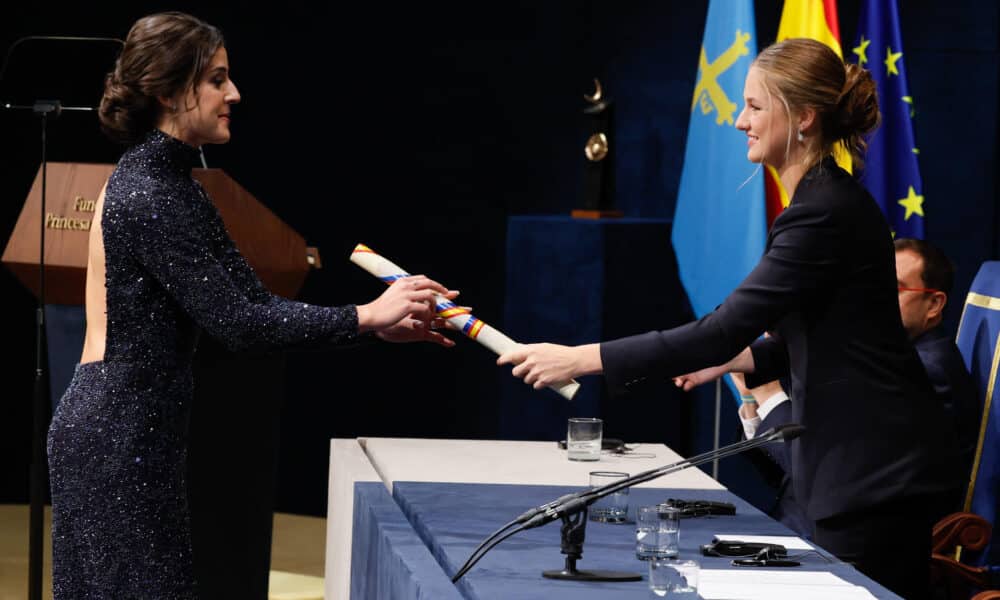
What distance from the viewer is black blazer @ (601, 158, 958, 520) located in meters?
2.27

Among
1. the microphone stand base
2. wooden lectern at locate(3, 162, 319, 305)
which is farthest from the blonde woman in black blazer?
wooden lectern at locate(3, 162, 319, 305)

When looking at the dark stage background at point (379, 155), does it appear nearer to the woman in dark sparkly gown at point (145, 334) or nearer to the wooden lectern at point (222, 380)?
the wooden lectern at point (222, 380)

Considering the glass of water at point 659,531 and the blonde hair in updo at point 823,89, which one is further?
the blonde hair in updo at point 823,89

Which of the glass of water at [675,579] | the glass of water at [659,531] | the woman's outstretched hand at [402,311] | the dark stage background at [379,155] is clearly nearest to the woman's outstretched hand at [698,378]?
the woman's outstretched hand at [402,311]

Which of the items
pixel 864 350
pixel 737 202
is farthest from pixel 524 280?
pixel 864 350

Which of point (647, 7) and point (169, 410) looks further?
point (647, 7)

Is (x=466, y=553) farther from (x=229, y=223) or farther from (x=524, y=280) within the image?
(x=524, y=280)

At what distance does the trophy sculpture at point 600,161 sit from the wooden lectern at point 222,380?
1.76m

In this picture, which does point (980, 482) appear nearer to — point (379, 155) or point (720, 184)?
point (720, 184)

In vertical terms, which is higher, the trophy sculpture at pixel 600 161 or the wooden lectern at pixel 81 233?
the trophy sculpture at pixel 600 161

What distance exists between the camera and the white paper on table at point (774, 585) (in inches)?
73.3

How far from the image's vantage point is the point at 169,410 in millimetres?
2186

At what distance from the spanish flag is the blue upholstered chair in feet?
3.47

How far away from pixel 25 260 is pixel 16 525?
247cm
